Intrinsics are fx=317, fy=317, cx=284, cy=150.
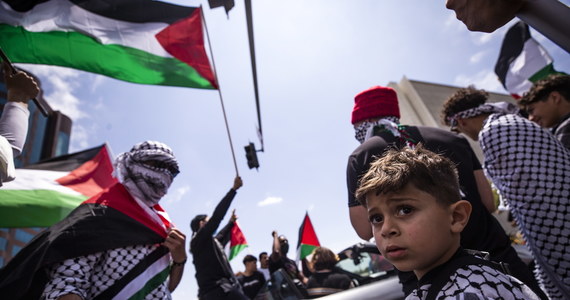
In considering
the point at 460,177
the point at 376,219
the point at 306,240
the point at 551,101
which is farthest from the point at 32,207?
the point at 306,240

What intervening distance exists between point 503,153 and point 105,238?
2255mm

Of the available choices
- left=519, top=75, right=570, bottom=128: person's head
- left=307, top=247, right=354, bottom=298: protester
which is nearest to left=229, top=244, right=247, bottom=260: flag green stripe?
left=307, top=247, right=354, bottom=298: protester

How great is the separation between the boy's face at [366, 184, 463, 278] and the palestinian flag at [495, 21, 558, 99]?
22.2 ft

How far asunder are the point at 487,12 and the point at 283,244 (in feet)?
19.5

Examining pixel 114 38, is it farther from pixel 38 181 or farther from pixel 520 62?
pixel 520 62

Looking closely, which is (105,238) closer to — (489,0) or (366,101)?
(366,101)

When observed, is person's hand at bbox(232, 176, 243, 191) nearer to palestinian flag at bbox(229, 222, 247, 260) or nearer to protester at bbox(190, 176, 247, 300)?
protester at bbox(190, 176, 247, 300)

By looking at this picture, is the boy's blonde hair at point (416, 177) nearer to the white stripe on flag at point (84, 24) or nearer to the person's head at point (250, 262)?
the white stripe on flag at point (84, 24)

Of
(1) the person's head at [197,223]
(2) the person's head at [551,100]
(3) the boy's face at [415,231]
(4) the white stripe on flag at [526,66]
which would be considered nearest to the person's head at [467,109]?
(2) the person's head at [551,100]

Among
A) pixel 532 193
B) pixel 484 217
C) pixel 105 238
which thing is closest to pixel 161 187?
pixel 105 238

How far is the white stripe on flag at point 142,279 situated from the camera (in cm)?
175

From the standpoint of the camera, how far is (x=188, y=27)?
4477 mm

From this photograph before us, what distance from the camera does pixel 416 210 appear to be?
115cm

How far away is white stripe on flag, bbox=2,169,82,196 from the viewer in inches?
162
